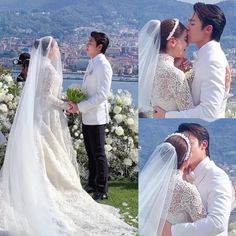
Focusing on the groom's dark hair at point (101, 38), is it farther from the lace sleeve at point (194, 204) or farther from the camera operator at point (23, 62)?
the lace sleeve at point (194, 204)

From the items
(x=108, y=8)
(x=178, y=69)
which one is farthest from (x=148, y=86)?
(x=108, y=8)

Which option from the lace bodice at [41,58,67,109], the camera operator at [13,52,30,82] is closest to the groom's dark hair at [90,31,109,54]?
the lace bodice at [41,58,67,109]

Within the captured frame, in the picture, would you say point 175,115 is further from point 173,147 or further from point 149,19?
point 149,19

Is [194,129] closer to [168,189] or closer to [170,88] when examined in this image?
[170,88]

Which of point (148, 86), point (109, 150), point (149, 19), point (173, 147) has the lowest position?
point (109, 150)

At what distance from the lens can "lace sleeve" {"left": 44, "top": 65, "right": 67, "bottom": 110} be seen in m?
6.63

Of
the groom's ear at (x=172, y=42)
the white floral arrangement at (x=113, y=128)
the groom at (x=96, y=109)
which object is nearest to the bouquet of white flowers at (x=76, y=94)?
the groom at (x=96, y=109)

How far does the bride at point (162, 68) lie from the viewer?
483cm

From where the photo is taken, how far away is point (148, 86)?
4.89 m

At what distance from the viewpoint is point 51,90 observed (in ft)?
21.9

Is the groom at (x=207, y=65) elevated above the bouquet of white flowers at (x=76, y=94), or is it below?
above

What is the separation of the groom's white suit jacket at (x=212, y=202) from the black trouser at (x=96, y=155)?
2171 millimetres

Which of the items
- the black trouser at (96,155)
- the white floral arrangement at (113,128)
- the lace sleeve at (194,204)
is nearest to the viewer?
the lace sleeve at (194,204)

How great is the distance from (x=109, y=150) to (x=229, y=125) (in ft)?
9.64
